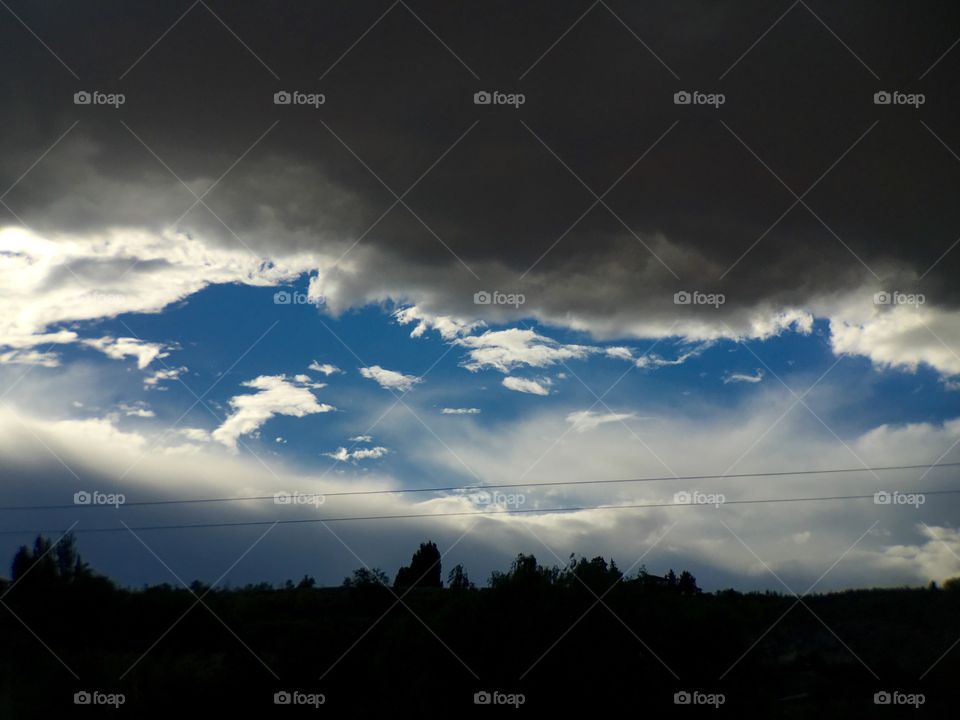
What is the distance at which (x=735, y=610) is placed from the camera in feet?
67.6

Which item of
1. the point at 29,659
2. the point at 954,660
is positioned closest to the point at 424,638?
the point at 29,659

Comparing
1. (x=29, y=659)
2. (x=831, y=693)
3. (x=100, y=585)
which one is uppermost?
(x=100, y=585)

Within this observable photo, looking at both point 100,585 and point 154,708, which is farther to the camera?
→ point 100,585

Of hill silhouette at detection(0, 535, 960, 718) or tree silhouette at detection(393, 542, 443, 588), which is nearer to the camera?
hill silhouette at detection(0, 535, 960, 718)

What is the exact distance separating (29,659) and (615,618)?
39.8 feet

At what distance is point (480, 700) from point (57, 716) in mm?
8057

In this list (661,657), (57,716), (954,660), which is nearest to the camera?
(57,716)

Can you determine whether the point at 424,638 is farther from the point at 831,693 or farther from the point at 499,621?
the point at 831,693

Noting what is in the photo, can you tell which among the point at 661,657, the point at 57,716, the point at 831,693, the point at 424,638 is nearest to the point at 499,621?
the point at 424,638

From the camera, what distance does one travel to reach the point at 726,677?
1950 centimetres

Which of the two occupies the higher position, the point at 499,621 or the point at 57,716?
the point at 499,621

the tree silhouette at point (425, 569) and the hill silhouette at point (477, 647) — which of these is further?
the tree silhouette at point (425, 569)

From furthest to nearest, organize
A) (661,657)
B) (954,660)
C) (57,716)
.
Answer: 1. (661,657)
2. (954,660)
3. (57,716)

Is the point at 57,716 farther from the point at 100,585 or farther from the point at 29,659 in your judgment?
the point at 100,585
